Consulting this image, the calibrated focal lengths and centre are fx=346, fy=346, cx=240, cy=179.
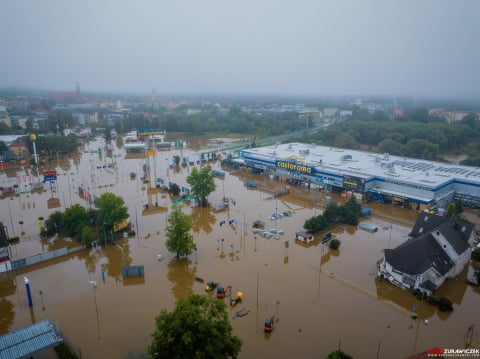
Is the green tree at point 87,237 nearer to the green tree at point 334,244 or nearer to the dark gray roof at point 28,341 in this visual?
the dark gray roof at point 28,341

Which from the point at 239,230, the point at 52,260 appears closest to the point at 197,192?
the point at 239,230

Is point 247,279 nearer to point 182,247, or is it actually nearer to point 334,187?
point 182,247

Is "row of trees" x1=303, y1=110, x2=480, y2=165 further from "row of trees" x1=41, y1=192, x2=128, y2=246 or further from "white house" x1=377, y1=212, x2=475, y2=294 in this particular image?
"row of trees" x1=41, y1=192, x2=128, y2=246

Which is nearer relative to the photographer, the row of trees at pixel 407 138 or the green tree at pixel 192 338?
the green tree at pixel 192 338

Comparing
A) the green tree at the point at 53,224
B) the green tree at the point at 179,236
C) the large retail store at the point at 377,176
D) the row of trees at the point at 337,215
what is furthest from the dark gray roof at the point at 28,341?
the large retail store at the point at 377,176

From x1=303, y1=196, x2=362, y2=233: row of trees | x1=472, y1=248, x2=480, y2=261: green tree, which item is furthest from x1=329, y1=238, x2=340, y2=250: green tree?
x1=472, y1=248, x2=480, y2=261: green tree

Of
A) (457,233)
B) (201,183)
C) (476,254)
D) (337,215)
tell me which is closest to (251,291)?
(337,215)
